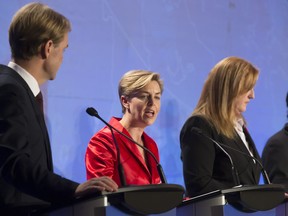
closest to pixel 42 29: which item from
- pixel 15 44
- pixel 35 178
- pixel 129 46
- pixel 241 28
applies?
pixel 15 44

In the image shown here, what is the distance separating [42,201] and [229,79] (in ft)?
Answer: 5.34

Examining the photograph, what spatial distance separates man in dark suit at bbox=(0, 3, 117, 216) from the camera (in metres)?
2.12

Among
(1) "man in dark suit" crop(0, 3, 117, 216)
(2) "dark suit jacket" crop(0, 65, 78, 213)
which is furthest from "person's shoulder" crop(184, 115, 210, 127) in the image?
(2) "dark suit jacket" crop(0, 65, 78, 213)

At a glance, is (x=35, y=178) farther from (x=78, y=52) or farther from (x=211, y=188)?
(x=78, y=52)

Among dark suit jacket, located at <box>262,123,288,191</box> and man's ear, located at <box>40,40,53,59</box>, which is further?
dark suit jacket, located at <box>262,123,288,191</box>

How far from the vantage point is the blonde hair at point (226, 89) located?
11.5 feet

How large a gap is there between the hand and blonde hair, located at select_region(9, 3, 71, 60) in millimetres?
573

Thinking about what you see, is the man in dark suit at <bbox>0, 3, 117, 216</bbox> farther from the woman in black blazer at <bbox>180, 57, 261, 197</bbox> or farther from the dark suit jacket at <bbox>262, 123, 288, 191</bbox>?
the dark suit jacket at <bbox>262, 123, 288, 191</bbox>

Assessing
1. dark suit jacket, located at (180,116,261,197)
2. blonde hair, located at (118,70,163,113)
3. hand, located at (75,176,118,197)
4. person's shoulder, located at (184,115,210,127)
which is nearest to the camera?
hand, located at (75,176,118,197)

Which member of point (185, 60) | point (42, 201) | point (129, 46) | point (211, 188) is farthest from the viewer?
point (185, 60)

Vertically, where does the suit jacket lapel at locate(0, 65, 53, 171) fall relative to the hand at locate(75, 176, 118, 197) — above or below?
above

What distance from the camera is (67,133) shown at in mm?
3977

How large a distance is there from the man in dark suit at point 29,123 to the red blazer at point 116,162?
1.13 m

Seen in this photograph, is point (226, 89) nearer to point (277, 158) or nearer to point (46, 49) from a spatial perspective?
point (277, 158)
